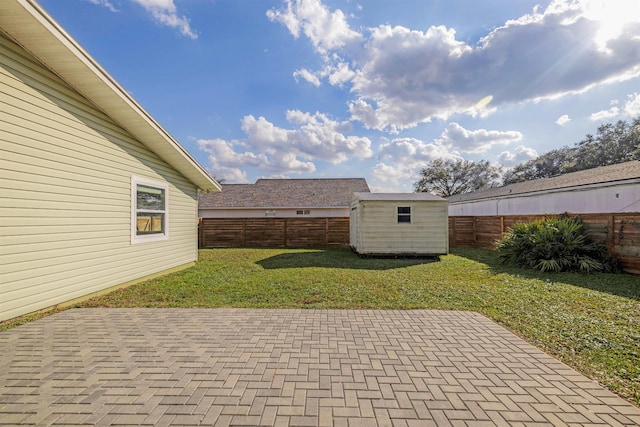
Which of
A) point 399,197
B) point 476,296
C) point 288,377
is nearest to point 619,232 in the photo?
point 476,296

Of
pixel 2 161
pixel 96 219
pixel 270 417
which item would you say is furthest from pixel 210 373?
pixel 96 219

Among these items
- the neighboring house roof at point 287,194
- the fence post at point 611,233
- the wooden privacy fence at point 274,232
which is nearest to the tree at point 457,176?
the neighboring house roof at point 287,194

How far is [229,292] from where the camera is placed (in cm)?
576

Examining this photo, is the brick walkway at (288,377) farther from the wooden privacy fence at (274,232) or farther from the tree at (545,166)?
the tree at (545,166)

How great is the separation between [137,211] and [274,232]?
9316 millimetres

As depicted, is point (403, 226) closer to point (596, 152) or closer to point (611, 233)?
point (611, 233)

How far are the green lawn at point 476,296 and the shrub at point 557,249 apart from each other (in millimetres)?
639

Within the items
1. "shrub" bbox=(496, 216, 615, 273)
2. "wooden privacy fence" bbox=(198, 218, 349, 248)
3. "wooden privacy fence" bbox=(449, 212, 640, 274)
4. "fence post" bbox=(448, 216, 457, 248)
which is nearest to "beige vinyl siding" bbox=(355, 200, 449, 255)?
"shrub" bbox=(496, 216, 615, 273)

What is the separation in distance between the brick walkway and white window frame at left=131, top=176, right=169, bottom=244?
286 cm

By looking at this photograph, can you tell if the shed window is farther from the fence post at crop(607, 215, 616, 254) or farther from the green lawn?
the fence post at crop(607, 215, 616, 254)

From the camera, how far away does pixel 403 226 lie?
36.6ft

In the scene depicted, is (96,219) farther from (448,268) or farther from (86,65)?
(448,268)

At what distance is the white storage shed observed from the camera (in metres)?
11.0

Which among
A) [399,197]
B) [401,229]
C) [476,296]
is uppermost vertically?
[399,197]
